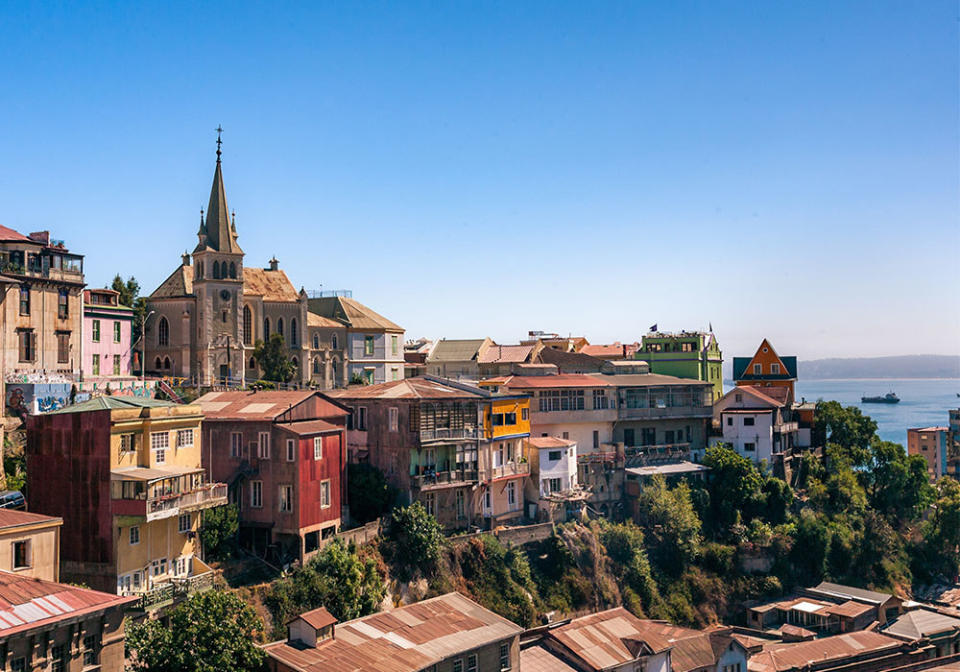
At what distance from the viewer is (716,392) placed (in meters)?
88.8

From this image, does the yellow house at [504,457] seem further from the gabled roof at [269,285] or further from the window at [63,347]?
the gabled roof at [269,285]

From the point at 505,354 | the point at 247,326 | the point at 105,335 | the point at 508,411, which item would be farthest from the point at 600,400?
the point at 105,335

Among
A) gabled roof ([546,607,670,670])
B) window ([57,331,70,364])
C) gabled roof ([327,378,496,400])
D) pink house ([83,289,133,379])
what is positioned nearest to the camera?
gabled roof ([546,607,670,670])

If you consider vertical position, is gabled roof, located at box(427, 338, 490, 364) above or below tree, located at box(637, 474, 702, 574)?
above


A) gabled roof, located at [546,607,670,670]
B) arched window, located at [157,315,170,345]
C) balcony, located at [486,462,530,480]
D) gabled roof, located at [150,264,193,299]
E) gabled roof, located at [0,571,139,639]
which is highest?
gabled roof, located at [150,264,193,299]

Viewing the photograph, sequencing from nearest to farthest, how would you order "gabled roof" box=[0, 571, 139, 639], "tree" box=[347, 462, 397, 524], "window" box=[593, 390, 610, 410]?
1. "gabled roof" box=[0, 571, 139, 639]
2. "tree" box=[347, 462, 397, 524]
3. "window" box=[593, 390, 610, 410]

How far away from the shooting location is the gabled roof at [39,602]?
2816cm

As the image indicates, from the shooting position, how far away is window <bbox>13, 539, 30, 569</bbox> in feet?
105

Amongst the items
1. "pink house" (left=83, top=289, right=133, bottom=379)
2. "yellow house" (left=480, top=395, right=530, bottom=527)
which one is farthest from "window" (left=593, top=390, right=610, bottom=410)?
"pink house" (left=83, top=289, right=133, bottom=379)

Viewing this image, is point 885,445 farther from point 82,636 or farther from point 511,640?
point 82,636

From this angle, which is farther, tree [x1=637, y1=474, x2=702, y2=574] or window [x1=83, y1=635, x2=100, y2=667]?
tree [x1=637, y1=474, x2=702, y2=574]

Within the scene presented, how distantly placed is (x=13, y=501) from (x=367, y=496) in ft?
53.2

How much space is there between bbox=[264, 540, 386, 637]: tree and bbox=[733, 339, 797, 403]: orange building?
4773cm

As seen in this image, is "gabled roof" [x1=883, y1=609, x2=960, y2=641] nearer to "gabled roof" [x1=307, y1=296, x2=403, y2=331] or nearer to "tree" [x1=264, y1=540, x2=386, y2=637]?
"tree" [x1=264, y1=540, x2=386, y2=637]
